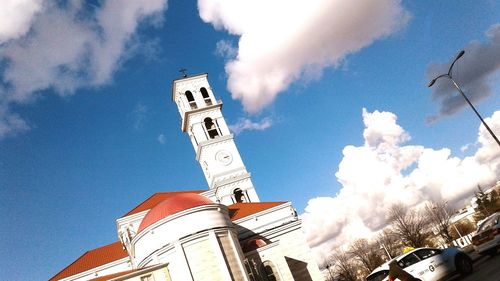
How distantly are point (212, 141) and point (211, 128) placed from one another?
8.64 feet

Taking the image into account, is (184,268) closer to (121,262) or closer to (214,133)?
(121,262)

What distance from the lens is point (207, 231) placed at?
23359mm

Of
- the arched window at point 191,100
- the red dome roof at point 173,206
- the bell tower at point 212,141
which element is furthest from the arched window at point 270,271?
the arched window at point 191,100

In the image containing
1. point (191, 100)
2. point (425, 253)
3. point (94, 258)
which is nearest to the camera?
point (425, 253)

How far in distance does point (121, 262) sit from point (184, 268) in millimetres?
16357

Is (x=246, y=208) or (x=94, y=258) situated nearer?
(x=94, y=258)

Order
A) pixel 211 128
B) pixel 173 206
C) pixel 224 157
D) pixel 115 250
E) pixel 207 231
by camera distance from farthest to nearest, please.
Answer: pixel 211 128 → pixel 224 157 → pixel 115 250 → pixel 173 206 → pixel 207 231

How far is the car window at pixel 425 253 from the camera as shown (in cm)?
1221

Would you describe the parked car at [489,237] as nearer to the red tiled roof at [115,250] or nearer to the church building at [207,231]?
the church building at [207,231]

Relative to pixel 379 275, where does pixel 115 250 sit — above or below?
above

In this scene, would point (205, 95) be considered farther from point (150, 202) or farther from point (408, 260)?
point (408, 260)

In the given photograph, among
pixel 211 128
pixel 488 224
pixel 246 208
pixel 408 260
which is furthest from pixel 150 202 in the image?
pixel 488 224

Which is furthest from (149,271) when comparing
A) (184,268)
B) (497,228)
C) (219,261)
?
(497,228)

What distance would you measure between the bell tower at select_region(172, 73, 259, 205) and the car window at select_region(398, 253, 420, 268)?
96.4 feet
